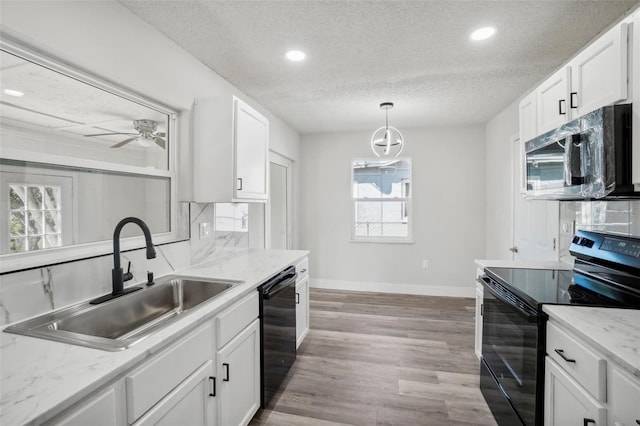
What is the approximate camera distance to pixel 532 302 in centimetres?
151

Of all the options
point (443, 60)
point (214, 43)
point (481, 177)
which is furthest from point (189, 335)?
point (481, 177)

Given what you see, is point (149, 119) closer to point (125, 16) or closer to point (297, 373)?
point (125, 16)

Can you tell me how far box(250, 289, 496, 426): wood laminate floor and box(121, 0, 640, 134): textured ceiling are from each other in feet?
8.30

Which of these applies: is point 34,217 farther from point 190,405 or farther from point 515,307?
point 515,307

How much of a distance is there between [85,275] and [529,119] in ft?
10.1

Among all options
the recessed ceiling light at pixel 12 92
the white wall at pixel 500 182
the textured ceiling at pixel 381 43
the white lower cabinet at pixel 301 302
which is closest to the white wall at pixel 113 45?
the textured ceiling at pixel 381 43

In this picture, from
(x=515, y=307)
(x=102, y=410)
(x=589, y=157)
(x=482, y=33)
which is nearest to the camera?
(x=102, y=410)

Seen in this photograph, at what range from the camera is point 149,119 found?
6.93 feet

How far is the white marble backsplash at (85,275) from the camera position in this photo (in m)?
1.29

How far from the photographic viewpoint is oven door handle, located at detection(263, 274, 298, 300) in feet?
6.54

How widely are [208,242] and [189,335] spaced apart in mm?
1396

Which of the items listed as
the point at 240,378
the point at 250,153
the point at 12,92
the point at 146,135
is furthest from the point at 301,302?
the point at 12,92

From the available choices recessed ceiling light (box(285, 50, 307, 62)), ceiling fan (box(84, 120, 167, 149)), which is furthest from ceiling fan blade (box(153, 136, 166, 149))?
recessed ceiling light (box(285, 50, 307, 62))

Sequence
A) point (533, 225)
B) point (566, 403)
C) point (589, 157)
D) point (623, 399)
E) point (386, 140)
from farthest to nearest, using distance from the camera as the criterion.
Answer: point (386, 140) → point (533, 225) → point (589, 157) → point (566, 403) → point (623, 399)
